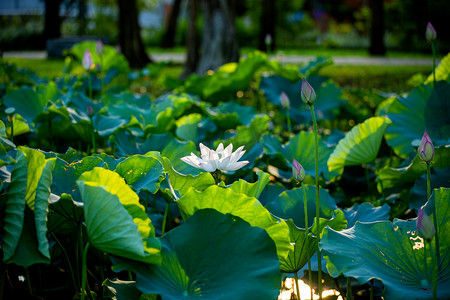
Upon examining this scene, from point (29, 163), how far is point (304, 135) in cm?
103

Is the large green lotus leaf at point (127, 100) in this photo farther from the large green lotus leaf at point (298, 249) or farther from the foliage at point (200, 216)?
the large green lotus leaf at point (298, 249)

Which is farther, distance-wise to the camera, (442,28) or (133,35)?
(442,28)

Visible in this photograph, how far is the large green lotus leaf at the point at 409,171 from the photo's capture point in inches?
54.2

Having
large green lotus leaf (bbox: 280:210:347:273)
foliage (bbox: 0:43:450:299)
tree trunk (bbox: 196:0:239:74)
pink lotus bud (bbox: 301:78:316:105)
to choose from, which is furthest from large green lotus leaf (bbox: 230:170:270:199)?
tree trunk (bbox: 196:0:239:74)

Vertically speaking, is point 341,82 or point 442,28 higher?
point 442,28

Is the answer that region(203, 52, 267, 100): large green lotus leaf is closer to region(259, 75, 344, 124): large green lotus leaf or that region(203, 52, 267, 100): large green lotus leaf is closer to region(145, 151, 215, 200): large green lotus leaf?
region(259, 75, 344, 124): large green lotus leaf

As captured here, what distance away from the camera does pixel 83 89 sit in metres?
2.76

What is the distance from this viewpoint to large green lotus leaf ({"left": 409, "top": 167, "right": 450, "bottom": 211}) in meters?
1.38

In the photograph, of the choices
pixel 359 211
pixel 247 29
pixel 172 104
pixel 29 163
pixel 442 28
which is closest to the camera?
pixel 29 163

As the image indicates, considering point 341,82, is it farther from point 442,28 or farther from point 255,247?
point 442,28

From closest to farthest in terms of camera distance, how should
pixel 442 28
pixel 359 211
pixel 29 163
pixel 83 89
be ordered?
pixel 29 163
pixel 359 211
pixel 83 89
pixel 442 28

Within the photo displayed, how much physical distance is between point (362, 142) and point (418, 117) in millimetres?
410

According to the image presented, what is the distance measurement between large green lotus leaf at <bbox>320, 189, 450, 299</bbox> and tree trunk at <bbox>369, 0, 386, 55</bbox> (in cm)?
915

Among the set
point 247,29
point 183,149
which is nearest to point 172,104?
point 183,149
